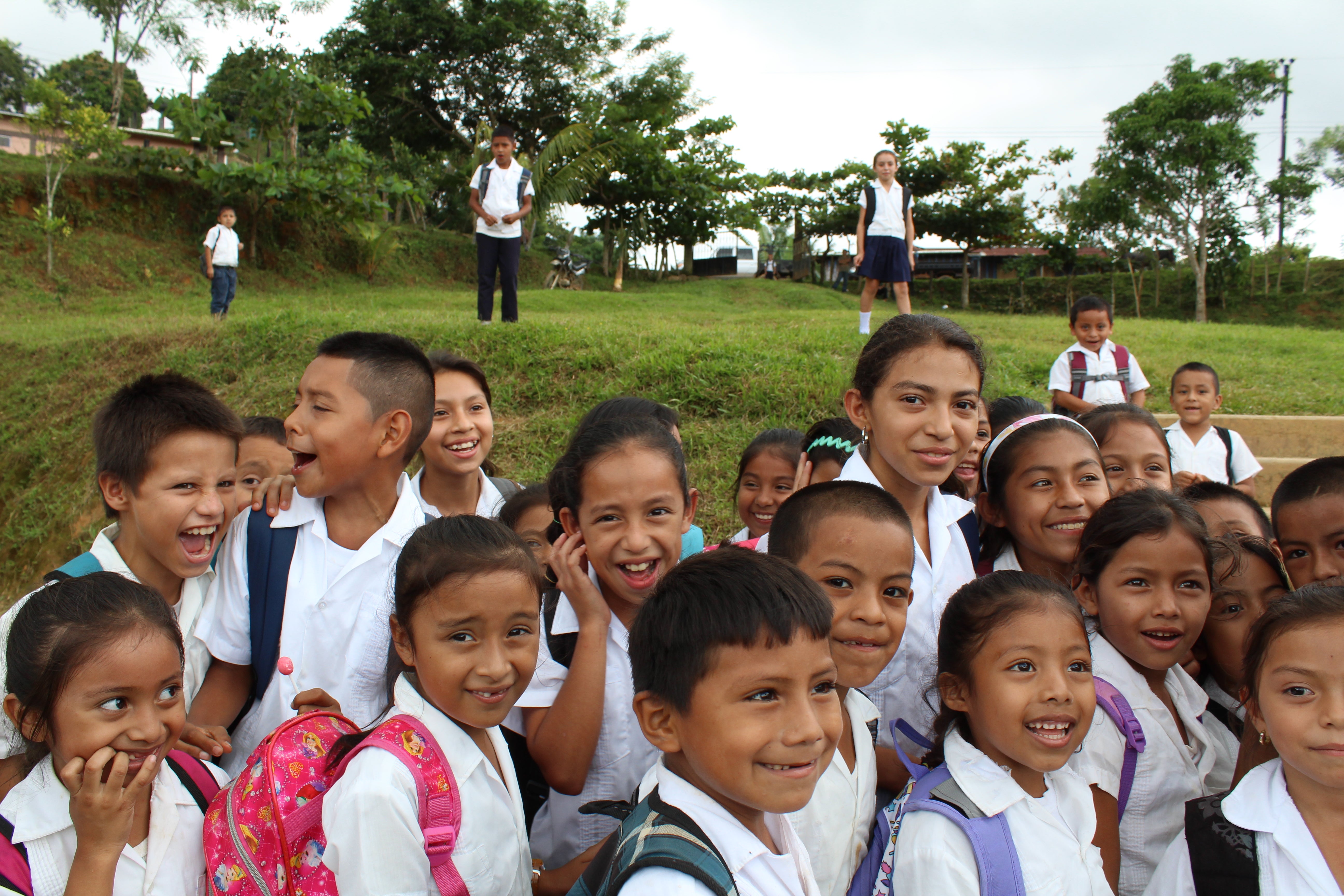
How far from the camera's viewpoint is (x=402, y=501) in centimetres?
229

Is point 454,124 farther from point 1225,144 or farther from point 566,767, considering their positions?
point 566,767

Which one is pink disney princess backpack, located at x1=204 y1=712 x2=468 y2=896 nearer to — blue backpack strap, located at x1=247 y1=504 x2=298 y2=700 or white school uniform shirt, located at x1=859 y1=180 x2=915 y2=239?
blue backpack strap, located at x1=247 y1=504 x2=298 y2=700

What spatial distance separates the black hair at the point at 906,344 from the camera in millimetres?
2273

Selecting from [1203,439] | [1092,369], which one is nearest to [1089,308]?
[1092,369]

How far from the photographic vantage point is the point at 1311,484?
2.38 metres

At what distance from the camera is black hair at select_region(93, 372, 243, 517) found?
6.72 feet

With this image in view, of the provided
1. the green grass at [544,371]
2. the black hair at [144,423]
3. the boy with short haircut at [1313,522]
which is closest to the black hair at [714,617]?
the black hair at [144,423]

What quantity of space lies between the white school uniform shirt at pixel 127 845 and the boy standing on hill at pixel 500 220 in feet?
20.1

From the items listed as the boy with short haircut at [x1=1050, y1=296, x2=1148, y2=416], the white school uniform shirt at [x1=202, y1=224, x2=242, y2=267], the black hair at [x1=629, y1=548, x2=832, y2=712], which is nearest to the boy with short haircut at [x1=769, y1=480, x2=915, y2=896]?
the black hair at [x1=629, y1=548, x2=832, y2=712]

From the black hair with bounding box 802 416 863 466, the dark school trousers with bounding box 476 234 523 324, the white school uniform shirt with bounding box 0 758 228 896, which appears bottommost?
the white school uniform shirt with bounding box 0 758 228 896

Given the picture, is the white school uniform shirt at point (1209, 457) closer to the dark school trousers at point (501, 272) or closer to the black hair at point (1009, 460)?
the black hair at point (1009, 460)

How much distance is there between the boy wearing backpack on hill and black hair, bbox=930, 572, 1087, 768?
6.10 m

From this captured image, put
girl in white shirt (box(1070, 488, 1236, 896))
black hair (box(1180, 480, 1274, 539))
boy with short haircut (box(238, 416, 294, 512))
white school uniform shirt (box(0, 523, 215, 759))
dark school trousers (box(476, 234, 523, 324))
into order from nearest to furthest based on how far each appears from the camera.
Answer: girl in white shirt (box(1070, 488, 1236, 896))
white school uniform shirt (box(0, 523, 215, 759))
black hair (box(1180, 480, 1274, 539))
boy with short haircut (box(238, 416, 294, 512))
dark school trousers (box(476, 234, 523, 324))

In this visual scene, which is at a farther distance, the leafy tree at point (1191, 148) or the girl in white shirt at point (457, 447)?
the leafy tree at point (1191, 148)
